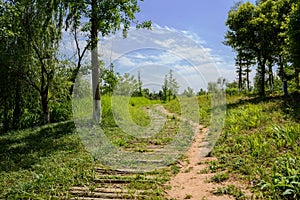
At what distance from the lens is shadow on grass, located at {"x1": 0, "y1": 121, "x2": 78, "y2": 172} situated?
272 inches

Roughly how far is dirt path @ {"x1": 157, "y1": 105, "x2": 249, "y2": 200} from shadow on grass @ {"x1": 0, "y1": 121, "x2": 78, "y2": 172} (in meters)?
3.31

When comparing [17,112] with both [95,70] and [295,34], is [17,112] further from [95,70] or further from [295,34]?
[295,34]

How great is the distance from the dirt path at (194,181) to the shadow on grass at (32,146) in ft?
10.8

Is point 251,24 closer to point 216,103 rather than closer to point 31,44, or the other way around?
point 216,103

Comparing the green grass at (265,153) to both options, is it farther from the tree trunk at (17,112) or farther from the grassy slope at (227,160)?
the tree trunk at (17,112)

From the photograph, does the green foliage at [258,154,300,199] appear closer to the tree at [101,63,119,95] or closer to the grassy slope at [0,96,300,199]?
the grassy slope at [0,96,300,199]

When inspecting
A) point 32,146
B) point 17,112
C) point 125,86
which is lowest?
point 32,146

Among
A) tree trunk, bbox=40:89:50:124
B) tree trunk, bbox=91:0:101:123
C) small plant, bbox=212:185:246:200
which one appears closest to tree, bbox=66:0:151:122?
tree trunk, bbox=91:0:101:123

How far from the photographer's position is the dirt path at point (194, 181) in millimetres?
4504

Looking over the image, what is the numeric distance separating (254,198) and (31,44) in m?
11.5

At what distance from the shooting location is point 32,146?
8.62 metres

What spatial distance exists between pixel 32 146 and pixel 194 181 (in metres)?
5.55

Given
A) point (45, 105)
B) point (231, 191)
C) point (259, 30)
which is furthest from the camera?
point (259, 30)

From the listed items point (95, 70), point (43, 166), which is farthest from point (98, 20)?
point (43, 166)
